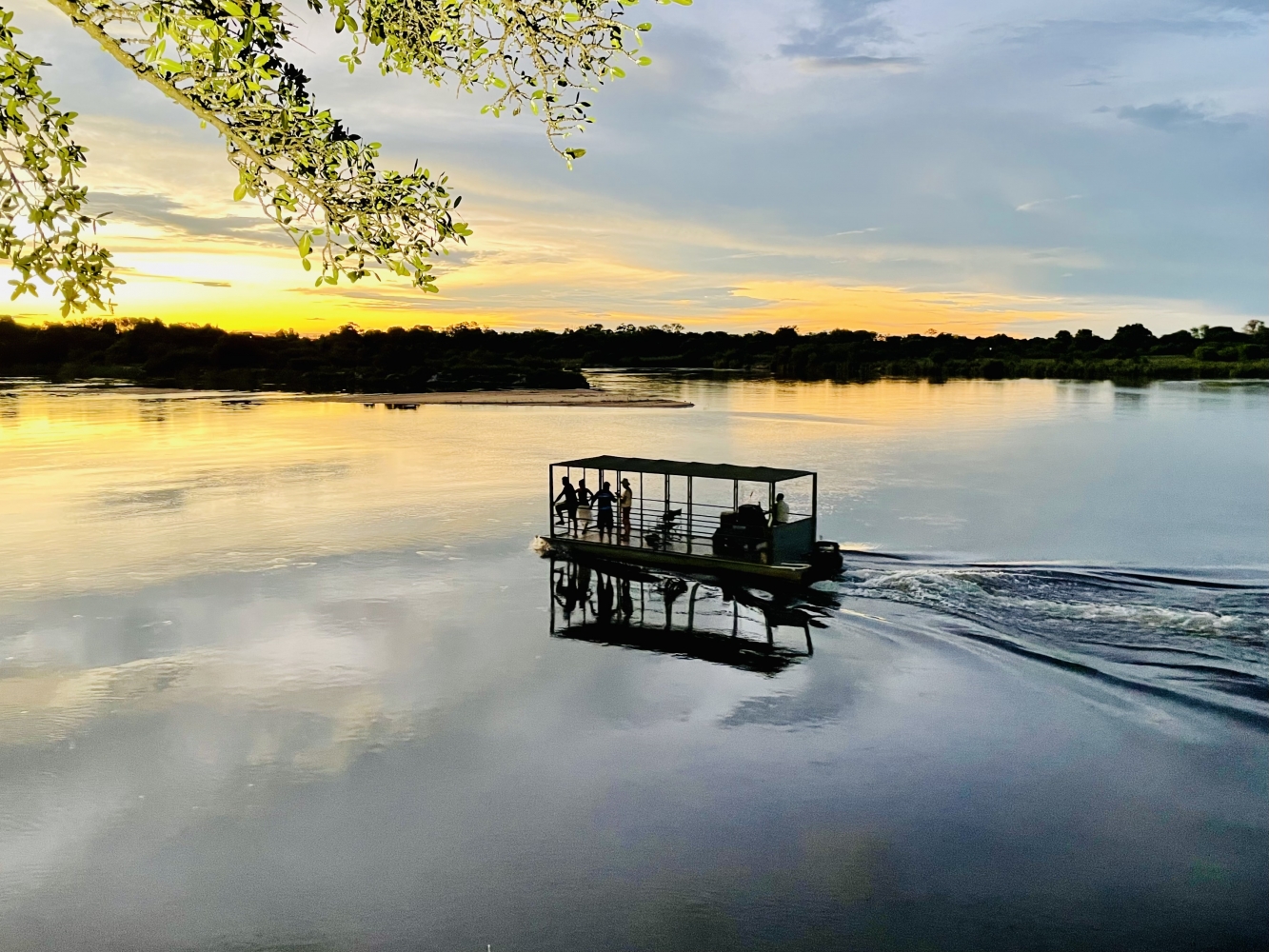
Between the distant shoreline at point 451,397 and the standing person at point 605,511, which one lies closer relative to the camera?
the standing person at point 605,511

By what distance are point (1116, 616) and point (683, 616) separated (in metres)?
13.0

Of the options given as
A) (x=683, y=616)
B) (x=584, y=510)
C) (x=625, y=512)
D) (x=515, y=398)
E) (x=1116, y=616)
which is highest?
(x=515, y=398)

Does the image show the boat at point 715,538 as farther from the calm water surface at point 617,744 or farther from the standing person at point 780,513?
the calm water surface at point 617,744

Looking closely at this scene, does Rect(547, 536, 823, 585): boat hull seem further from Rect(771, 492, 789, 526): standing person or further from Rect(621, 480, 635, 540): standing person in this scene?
Rect(771, 492, 789, 526): standing person

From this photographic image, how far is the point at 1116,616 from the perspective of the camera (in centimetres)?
2992

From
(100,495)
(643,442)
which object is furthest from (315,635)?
(643,442)

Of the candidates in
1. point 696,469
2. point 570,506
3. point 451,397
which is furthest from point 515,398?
point 696,469

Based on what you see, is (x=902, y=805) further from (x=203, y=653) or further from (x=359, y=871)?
(x=203, y=653)

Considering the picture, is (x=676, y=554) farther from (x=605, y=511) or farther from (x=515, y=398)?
(x=515, y=398)

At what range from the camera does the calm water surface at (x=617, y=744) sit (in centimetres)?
1461

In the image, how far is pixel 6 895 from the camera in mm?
14742

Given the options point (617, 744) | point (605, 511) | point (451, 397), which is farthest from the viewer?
point (451, 397)

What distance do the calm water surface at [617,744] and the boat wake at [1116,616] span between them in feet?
0.54

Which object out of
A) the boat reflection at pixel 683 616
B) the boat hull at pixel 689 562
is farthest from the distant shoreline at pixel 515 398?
the boat reflection at pixel 683 616
